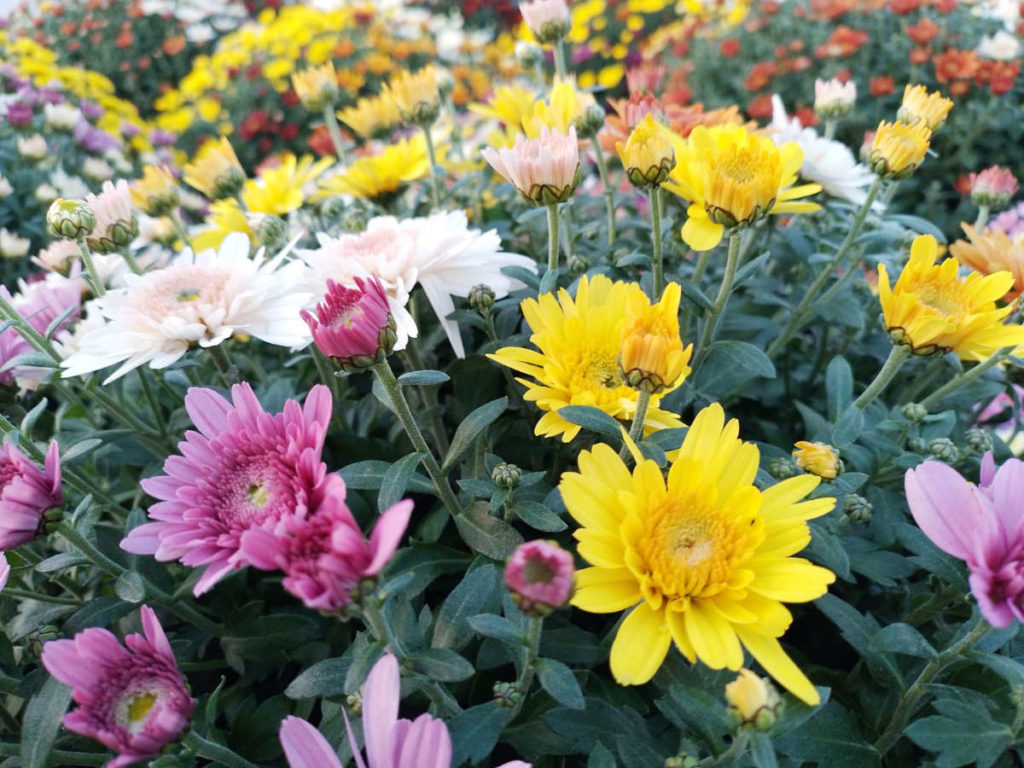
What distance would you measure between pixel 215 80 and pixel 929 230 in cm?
508

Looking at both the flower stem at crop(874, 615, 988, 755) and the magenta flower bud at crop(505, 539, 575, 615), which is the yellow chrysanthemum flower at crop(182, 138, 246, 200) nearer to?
the magenta flower bud at crop(505, 539, 575, 615)

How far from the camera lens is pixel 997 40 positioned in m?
3.47

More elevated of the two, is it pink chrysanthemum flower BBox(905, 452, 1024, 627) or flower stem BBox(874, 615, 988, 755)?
pink chrysanthemum flower BBox(905, 452, 1024, 627)

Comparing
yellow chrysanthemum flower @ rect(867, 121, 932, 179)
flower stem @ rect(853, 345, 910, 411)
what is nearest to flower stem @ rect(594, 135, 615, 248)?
yellow chrysanthemum flower @ rect(867, 121, 932, 179)

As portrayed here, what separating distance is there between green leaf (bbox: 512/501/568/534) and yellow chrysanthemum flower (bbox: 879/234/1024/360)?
477 millimetres

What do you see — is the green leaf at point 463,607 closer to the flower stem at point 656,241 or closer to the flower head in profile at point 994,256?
the flower stem at point 656,241

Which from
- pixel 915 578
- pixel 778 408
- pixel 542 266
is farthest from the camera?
pixel 778 408

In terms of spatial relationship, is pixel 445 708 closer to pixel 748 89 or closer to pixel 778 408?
pixel 778 408

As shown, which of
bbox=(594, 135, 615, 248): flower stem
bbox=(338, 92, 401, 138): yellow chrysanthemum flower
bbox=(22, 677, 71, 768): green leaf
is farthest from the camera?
bbox=(338, 92, 401, 138): yellow chrysanthemum flower

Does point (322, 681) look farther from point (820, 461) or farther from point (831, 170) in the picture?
point (831, 170)

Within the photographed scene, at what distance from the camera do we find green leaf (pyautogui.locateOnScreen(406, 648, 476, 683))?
2.50 ft

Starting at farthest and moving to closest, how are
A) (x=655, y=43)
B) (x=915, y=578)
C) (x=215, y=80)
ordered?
(x=655, y=43)
(x=215, y=80)
(x=915, y=578)

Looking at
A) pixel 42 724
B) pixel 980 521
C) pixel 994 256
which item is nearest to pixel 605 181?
pixel 994 256

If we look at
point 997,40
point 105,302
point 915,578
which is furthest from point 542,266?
point 997,40
